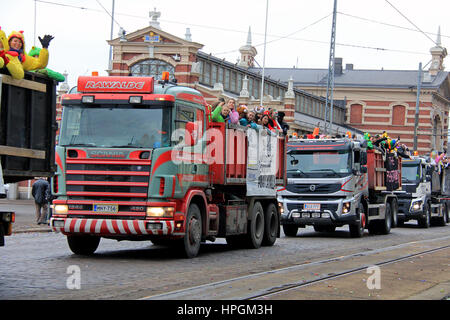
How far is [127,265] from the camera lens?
13.1 meters

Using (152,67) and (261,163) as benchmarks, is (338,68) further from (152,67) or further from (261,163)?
(261,163)

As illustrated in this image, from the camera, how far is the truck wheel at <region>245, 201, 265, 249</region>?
17656 millimetres

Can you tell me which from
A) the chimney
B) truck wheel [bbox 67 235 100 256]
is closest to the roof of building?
the chimney

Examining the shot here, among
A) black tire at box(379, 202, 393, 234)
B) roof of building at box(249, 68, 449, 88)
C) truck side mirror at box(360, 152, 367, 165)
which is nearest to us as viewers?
truck side mirror at box(360, 152, 367, 165)

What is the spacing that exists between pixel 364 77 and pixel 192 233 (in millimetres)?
82541

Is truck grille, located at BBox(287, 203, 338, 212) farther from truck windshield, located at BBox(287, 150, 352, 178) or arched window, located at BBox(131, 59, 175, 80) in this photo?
arched window, located at BBox(131, 59, 175, 80)

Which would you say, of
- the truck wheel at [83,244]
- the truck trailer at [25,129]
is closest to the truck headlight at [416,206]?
the truck wheel at [83,244]

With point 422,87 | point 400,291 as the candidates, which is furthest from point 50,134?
point 422,87

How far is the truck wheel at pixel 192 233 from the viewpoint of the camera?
14.3 metres

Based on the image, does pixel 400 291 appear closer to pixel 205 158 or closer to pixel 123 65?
pixel 205 158

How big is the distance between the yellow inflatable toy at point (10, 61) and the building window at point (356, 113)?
277 ft

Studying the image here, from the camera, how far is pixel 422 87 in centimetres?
8888

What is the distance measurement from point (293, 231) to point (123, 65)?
3374 cm

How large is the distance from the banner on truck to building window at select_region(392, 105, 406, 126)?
73334mm
